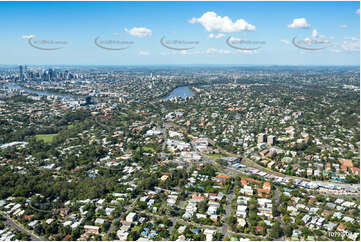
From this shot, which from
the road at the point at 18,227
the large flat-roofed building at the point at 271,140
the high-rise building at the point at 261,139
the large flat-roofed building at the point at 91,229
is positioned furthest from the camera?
the high-rise building at the point at 261,139

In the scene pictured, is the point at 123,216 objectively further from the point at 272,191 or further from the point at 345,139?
the point at 345,139

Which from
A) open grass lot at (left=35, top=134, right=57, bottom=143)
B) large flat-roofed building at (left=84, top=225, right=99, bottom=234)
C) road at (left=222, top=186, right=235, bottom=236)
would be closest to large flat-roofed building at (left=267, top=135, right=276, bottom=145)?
road at (left=222, top=186, right=235, bottom=236)

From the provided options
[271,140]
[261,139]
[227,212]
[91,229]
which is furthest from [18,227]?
[271,140]

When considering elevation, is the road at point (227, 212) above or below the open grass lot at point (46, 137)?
below

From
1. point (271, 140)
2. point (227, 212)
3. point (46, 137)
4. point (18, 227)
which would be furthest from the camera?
point (46, 137)

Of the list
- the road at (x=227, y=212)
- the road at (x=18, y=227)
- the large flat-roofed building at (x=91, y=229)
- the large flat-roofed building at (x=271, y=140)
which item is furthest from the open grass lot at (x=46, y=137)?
the large flat-roofed building at (x=271, y=140)

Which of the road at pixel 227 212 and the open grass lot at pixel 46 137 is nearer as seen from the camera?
the road at pixel 227 212

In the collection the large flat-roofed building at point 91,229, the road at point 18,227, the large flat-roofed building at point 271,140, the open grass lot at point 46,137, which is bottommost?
the road at point 18,227

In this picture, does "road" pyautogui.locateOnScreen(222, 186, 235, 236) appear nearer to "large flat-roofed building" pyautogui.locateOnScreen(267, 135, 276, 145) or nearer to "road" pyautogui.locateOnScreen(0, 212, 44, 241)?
"road" pyautogui.locateOnScreen(0, 212, 44, 241)

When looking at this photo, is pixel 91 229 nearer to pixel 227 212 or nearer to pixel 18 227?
pixel 18 227

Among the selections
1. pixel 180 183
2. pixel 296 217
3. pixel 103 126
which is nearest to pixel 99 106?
pixel 103 126

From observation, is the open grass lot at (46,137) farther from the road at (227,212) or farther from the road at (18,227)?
the road at (227,212)
